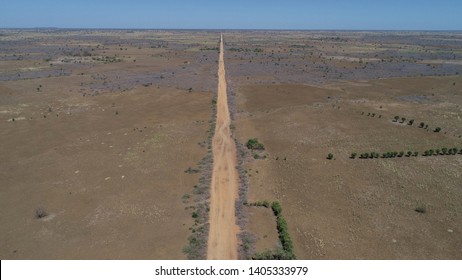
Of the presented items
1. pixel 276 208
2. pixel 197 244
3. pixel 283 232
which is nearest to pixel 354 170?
pixel 276 208

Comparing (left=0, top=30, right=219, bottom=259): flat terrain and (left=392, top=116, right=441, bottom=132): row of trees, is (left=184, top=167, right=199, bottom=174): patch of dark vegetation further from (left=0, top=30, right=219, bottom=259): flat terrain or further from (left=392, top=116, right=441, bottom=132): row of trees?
(left=392, top=116, right=441, bottom=132): row of trees

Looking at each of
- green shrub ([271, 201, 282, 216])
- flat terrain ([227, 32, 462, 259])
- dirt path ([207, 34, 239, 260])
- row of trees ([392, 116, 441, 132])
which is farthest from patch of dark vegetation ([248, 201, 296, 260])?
row of trees ([392, 116, 441, 132])

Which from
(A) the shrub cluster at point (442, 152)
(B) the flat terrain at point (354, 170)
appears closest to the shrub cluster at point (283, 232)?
(B) the flat terrain at point (354, 170)

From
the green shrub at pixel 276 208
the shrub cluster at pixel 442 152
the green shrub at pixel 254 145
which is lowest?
the green shrub at pixel 276 208

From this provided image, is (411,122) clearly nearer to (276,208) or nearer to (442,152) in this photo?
(442,152)

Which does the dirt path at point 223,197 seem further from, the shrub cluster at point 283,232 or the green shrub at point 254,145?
the shrub cluster at point 283,232
